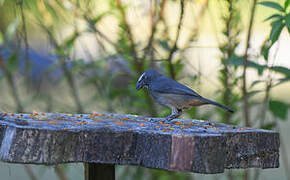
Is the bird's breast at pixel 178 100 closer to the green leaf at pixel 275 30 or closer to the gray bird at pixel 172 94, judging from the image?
the gray bird at pixel 172 94

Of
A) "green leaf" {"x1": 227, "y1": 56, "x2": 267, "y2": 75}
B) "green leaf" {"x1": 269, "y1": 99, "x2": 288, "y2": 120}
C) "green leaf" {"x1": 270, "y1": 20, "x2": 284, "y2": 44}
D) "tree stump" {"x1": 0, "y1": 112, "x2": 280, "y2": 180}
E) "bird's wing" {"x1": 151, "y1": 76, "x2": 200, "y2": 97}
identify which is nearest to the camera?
"tree stump" {"x1": 0, "y1": 112, "x2": 280, "y2": 180}

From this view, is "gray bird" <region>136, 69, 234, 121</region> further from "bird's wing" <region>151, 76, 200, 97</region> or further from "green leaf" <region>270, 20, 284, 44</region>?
"green leaf" <region>270, 20, 284, 44</region>

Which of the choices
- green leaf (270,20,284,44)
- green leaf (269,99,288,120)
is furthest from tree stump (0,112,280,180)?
green leaf (269,99,288,120)

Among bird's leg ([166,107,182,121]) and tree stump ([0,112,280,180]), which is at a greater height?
bird's leg ([166,107,182,121])

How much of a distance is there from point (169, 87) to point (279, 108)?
664mm

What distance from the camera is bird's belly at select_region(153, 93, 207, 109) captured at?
2.18 metres

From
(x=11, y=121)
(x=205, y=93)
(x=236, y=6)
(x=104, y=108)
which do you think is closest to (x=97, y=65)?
(x=104, y=108)

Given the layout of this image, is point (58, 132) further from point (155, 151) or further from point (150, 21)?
point (150, 21)

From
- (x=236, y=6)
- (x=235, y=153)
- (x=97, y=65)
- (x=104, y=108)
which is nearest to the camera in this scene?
(x=235, y=153)

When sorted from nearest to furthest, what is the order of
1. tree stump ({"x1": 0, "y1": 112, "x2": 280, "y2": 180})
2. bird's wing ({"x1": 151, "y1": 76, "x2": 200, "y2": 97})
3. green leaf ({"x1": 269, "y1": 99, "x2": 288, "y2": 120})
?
tree stump ({"x1": 0, "y1": 112, "x2": 280, "y2": 180}) < bird's wing ({"x1": 151, "y1": 76, "x2": 200, "y2": 97}) < green leaf ({"x1": 269, "y1": 99, "x2": 288, "y2": 120})

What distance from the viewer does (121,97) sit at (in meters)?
3.31

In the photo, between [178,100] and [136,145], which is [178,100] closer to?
[178,100]

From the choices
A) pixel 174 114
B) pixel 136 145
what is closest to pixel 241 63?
pixel 174 114

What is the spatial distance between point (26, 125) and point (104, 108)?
61.7 inches
